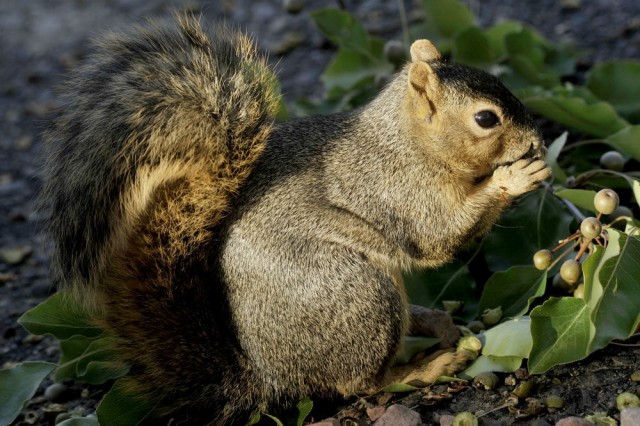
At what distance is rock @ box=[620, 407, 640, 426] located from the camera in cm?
158

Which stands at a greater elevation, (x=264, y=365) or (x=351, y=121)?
(x=351, y=121)

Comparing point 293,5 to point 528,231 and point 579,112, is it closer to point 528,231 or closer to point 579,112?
point 579,112

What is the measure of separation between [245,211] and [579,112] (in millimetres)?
1067

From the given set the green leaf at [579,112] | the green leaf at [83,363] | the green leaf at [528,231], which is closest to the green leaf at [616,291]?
the green leaf at [528,231]

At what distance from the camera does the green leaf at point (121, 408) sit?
6.14ft

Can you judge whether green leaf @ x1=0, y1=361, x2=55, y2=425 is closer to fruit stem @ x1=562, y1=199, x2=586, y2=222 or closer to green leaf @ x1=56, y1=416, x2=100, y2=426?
green leaf @ x1=56, y1=416, x2=100, y2=426

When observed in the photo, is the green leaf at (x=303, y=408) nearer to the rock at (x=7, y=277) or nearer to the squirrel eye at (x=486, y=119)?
the squirrel eye at (x=486, y=119)

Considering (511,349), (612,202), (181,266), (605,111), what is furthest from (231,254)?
(605,111)

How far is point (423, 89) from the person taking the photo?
1.94 metres

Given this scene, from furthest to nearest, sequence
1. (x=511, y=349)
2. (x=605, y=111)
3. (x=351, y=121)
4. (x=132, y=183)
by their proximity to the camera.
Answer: (x=605, y=111)
(x=351, y=121)
(x=511, y=349)
(x=132, y=183)

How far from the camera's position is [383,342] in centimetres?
184

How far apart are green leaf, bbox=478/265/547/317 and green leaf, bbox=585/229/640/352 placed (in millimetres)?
235

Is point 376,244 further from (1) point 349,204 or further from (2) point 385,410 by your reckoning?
(2) point 385,410

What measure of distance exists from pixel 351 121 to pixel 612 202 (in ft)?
2.08
